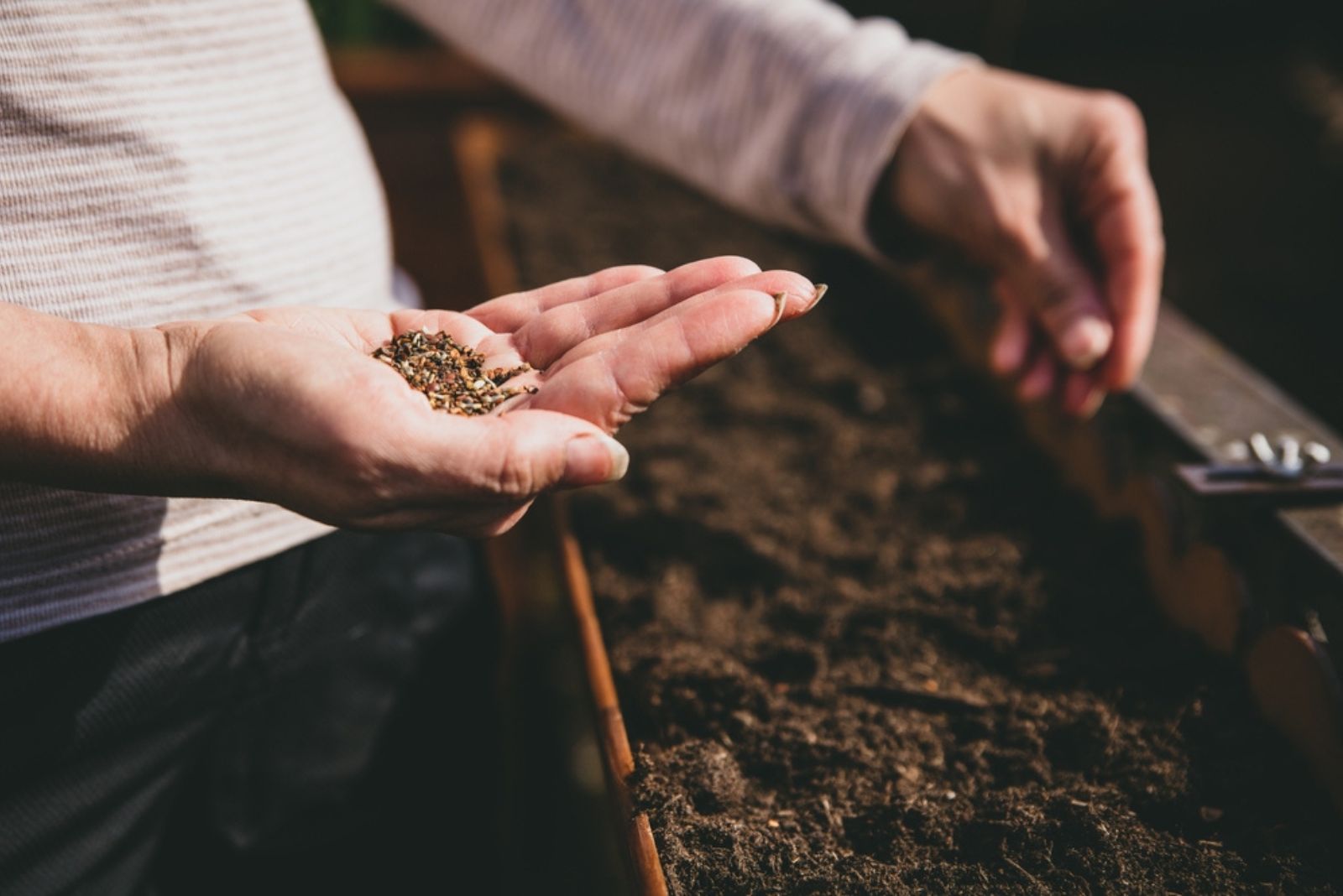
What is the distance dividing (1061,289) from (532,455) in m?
0.85

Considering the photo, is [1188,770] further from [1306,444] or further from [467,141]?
[467,141]

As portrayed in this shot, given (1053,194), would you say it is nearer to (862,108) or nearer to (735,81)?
(862,108)

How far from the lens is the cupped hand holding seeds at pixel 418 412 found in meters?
0.61

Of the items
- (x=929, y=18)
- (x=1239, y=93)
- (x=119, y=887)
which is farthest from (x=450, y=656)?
(x=1239, y=93)

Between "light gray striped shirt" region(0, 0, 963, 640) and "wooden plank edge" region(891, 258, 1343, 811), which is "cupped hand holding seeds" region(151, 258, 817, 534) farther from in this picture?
"wooden plank edge" region(891, 258, 1343, 811)

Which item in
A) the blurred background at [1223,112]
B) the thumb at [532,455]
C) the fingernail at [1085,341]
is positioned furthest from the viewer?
the blurred background at [1223,112]

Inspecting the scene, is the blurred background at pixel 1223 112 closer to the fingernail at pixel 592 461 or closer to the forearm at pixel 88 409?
the fingernail at pixel 592 461

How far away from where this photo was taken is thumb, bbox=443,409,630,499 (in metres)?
0.61

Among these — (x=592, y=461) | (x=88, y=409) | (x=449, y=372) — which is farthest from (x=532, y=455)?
(x=88, y=409)

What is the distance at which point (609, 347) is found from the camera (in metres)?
0.71

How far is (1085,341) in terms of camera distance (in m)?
1.16

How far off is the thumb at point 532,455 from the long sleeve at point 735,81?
29.4 inches

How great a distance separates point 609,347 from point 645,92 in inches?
Answer: 30.8

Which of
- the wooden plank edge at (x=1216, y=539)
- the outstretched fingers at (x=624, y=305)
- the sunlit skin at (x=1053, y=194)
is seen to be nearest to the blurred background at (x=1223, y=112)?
the wooden plank edge at (x=1216, y=539)
